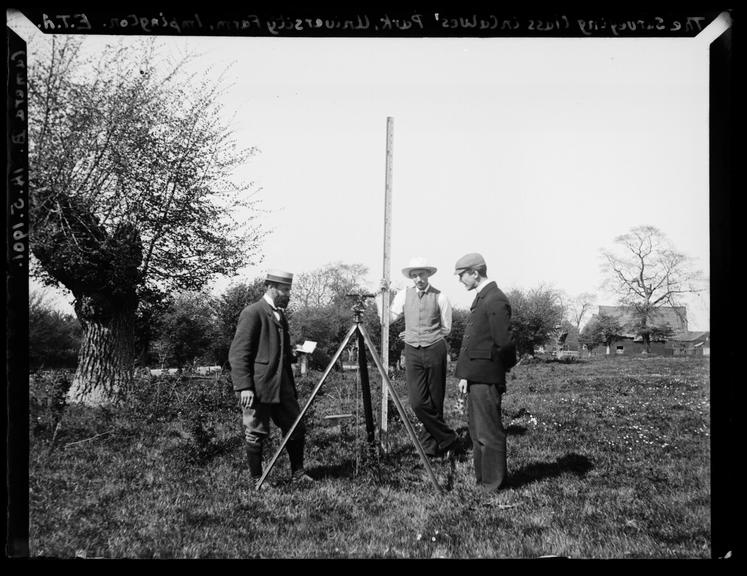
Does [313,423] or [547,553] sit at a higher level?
[313,423]

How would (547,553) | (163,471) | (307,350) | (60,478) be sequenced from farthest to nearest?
1. (307,350)
2. (163,471)
3. (60,478)
4. (547,553)

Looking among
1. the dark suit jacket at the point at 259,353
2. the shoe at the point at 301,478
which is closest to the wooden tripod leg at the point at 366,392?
the shoe at the point at 301,478

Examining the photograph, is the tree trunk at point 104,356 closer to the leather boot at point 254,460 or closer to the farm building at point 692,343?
the leather boot at point 254,460

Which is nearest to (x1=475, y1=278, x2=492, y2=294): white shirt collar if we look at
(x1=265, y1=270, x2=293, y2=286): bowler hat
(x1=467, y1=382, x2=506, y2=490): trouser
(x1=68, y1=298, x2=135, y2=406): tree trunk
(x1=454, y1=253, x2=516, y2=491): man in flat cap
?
(x1=454, y1=253, x2=516, y2=491): man in flat cap

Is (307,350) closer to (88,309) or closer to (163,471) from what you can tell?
(163,471)

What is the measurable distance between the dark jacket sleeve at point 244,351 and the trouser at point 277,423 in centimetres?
28

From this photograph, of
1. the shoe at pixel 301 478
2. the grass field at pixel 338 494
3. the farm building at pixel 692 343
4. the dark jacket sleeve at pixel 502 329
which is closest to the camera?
the grass field at pixel 338 494

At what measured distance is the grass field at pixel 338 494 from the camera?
3.83 metres

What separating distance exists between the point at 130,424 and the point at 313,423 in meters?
2.11

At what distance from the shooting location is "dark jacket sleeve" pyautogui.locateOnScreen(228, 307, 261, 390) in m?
4.80

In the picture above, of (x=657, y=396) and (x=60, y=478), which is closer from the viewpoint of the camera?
(x=60, y=478)

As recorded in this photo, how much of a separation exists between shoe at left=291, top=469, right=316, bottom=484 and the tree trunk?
2108mm
